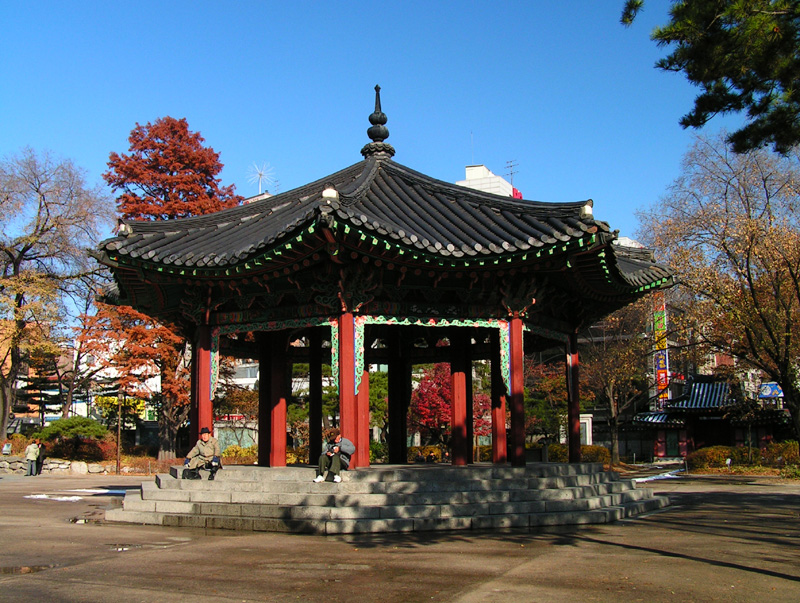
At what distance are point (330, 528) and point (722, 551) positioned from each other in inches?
229

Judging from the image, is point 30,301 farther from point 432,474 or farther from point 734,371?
point 734,371

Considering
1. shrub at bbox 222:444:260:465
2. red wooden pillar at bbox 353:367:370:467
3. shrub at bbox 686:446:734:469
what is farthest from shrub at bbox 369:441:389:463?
red wooden pillar at bbox 353:367:370:467

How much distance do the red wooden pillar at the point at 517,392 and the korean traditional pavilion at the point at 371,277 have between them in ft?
0.09

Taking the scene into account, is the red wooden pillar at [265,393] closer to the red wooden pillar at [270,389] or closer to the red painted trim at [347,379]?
the red wooden pillar at [270,389]

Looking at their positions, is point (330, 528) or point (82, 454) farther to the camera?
point (82, 454)

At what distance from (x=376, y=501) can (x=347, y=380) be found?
235 centimetres

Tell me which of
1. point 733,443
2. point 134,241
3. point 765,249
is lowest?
point 733,443

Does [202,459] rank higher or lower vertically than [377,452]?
higher

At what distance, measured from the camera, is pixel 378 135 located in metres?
18.8

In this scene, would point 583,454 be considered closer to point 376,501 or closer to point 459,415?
point 459,415

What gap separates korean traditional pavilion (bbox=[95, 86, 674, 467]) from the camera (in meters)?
13.6

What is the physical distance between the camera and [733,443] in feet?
152

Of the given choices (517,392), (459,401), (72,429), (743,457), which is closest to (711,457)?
(743,457)

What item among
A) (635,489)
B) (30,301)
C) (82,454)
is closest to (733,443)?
(635,489)
